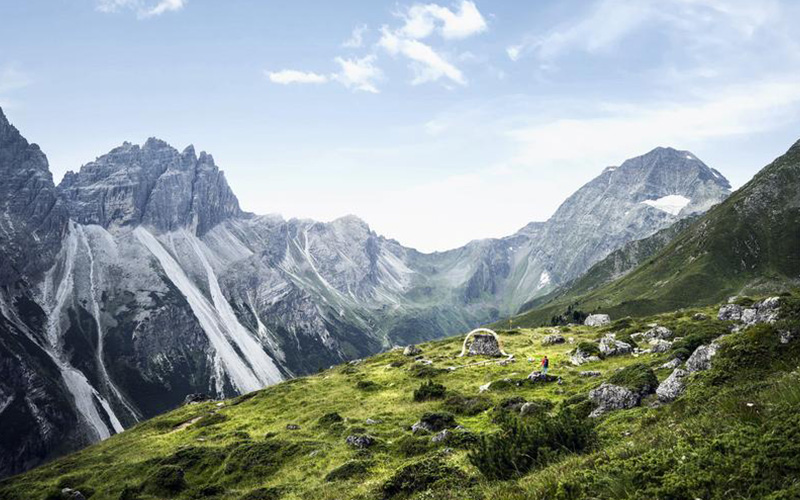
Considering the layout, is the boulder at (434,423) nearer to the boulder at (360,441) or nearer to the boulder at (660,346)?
the boulder at (360,441)

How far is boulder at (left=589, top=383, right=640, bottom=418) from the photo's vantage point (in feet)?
91.7

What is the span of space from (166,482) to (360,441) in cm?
1573

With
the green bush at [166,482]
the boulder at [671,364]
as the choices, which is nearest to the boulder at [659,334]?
the boulder at [671,364]

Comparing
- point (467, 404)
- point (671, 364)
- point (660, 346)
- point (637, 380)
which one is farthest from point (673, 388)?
point (660, 346)

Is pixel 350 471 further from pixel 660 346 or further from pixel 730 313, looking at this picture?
pixel 730 313

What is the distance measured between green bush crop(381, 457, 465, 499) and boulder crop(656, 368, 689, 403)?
1267 cm

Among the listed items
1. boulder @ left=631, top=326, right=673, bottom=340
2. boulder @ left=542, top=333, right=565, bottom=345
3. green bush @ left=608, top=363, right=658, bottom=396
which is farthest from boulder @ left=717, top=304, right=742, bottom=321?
green bush @ left=608, top=363, right=658, bottom=396

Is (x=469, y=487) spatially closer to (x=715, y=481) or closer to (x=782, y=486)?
(x=715, y=481)

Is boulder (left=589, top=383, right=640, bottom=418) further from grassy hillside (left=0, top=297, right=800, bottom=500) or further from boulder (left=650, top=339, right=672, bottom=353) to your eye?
boulder (left=650, top=339, right=672, bottom=353)

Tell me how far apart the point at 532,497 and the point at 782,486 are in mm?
5641

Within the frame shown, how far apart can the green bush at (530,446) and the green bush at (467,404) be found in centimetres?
2229

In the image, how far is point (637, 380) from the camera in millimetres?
30062

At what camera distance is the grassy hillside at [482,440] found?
11.2m

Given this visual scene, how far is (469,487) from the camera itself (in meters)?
18.3
